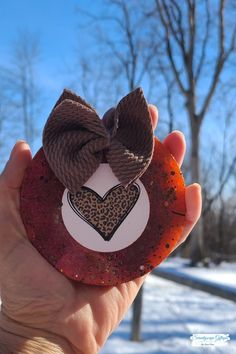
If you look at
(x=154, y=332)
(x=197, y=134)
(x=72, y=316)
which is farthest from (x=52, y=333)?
(x=197, y=134)

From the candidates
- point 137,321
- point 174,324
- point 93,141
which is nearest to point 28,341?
point 93,141

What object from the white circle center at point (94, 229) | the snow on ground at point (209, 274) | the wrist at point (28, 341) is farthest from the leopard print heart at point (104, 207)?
the snow on ground at point (209, 274)

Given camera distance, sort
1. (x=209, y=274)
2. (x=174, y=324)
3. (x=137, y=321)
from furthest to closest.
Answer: (x=209, y=274) → (x=174, y=324) → (x=137, y=321)

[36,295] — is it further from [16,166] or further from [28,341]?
[16,166]

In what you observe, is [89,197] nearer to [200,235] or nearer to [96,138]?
[96,138]

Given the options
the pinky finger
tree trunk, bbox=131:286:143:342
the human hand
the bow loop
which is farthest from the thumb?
tree trunk, bbox=131:286:143:342
